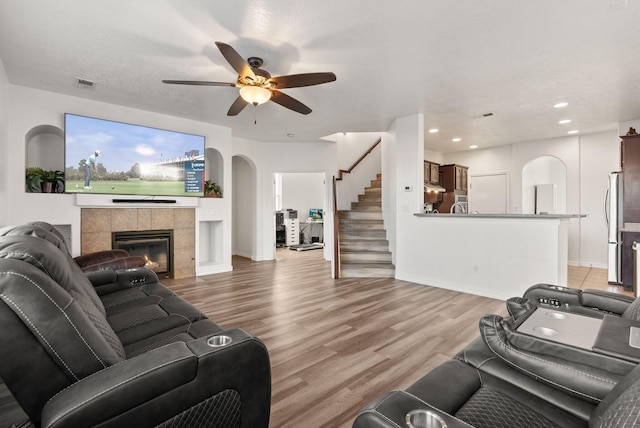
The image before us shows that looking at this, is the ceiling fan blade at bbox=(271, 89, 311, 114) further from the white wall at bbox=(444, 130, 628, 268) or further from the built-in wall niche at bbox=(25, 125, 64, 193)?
the white wall at bbox=(444, 130, 628, 268)

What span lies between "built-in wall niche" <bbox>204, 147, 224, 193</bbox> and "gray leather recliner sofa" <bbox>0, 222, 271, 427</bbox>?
4761 mm

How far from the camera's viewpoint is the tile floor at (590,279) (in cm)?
464

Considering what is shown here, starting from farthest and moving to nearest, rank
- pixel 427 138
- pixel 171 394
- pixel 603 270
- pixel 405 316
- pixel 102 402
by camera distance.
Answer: pixel 427 138 → pixel 603 270 → pixel 405 316 → pixel 171 394 → pixel 102 402

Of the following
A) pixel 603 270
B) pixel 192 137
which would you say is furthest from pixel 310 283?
pixel 603 270

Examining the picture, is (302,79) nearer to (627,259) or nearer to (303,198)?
(627,259)

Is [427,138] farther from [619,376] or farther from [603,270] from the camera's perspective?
[619,376]

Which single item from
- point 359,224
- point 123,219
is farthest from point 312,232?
point 123,219

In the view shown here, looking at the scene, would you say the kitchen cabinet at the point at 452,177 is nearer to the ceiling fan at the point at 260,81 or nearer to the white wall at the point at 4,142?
the ceiling fan at the point at 260,81

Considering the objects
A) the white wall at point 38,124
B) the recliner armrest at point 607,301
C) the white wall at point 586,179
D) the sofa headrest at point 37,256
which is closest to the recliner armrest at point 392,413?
the sofa headrest at point 37,256

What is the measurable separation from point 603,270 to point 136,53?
8.47 metres

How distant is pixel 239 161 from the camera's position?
7.93 metres

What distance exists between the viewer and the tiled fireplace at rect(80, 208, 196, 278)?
14.4 feet

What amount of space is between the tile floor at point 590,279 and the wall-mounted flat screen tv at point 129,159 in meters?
6.53

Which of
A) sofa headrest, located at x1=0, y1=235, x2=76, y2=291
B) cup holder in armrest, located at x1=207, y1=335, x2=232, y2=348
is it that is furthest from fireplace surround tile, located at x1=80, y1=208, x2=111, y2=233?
cup holder in armrest, located at x1=207, y1=335, x2=232, y2=348
